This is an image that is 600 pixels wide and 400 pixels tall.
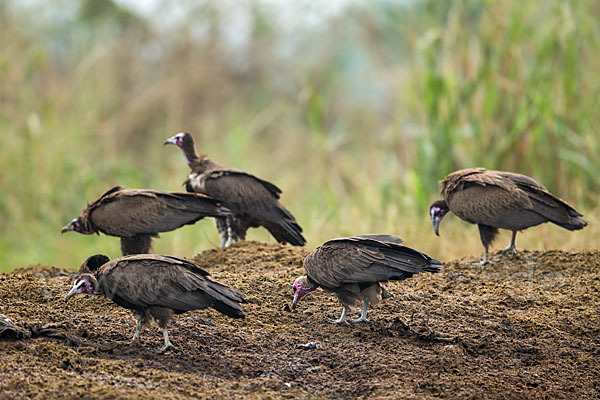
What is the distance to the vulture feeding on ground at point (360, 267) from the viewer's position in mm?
4254

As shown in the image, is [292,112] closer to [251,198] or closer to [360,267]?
[251,198]

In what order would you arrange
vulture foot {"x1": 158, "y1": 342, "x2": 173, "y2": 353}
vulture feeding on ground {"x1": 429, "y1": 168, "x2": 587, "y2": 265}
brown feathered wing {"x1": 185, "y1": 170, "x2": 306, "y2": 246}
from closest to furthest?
vulture foot {"x1": 158, "y1": 342, "x2": 173, "y2": 353} → vulture feeding on ground {"x1": 429, "y1": 168, "x2": 587, "y2": 265} → brown feathered wing {"x1": 185, "y1": 170, "x2": 306, "y2": 246}

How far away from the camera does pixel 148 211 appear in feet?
17.7

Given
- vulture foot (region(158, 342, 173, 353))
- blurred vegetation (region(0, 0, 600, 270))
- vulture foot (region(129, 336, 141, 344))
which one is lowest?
vulture foot (region(158, 342, 173, 353))

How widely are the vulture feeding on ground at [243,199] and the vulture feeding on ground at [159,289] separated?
Answer: 6.75ft

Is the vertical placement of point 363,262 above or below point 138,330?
above

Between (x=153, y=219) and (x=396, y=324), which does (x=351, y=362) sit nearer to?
(x=396, y=324)

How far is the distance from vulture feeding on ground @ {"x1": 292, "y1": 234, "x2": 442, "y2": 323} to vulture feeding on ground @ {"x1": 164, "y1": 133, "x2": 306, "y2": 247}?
1694mm

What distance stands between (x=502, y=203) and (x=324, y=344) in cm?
191

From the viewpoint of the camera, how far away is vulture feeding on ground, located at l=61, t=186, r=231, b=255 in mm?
5387

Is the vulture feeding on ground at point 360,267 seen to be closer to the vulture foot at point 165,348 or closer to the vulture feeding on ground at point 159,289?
the vulture feeding on ground at point 159,289

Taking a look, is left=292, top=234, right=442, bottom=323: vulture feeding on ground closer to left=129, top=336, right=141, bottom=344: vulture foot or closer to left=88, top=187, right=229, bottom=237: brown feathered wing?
left=129, top=336, right=141, bottom=344: vulture foot

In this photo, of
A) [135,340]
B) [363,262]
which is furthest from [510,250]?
[135,340]

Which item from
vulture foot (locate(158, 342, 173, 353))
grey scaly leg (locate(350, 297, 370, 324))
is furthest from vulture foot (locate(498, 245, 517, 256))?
vulture foot (locate(158, 342, 173, 353))
